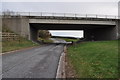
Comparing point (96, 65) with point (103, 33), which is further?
point (103, 33)

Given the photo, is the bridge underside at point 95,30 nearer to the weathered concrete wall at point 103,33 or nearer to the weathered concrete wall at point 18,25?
the weathered concrete wall at point 103,33

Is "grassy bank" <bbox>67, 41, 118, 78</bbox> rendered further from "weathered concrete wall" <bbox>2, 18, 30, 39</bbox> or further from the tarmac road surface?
A: "weathered concrete wall" <bbox>2, 18, 30, 39</bbox>

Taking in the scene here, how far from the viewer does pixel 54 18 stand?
37.9 m

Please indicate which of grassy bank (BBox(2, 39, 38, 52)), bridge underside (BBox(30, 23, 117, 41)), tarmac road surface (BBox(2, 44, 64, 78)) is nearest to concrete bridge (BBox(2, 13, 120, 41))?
bridge underside (BBox(30, 23, 117, 41))

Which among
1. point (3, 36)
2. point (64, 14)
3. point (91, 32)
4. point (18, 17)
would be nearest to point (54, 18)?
point (64, 14)

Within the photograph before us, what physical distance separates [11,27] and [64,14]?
1154cm

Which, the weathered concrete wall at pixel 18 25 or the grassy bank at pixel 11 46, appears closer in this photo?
the grassy bank at pixel 11 46

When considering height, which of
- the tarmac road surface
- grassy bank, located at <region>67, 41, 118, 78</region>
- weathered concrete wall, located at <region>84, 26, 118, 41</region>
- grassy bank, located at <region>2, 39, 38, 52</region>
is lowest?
the tarmac road surface

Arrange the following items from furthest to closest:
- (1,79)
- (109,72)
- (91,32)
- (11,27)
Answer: (91,32), (11,27), (109,72), (1,79)

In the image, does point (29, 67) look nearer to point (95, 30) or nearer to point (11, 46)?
point (11, 46)

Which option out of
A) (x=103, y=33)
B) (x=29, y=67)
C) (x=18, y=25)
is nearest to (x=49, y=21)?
(x=18, y=25)

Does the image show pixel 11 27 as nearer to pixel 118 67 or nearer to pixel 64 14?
pixel 64 14

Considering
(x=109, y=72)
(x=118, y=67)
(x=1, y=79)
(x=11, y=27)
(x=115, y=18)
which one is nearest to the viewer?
(x=1, y=79)

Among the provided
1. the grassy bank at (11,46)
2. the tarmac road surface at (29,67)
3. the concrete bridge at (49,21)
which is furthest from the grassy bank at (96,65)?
the concrete bridge at (49,21)
